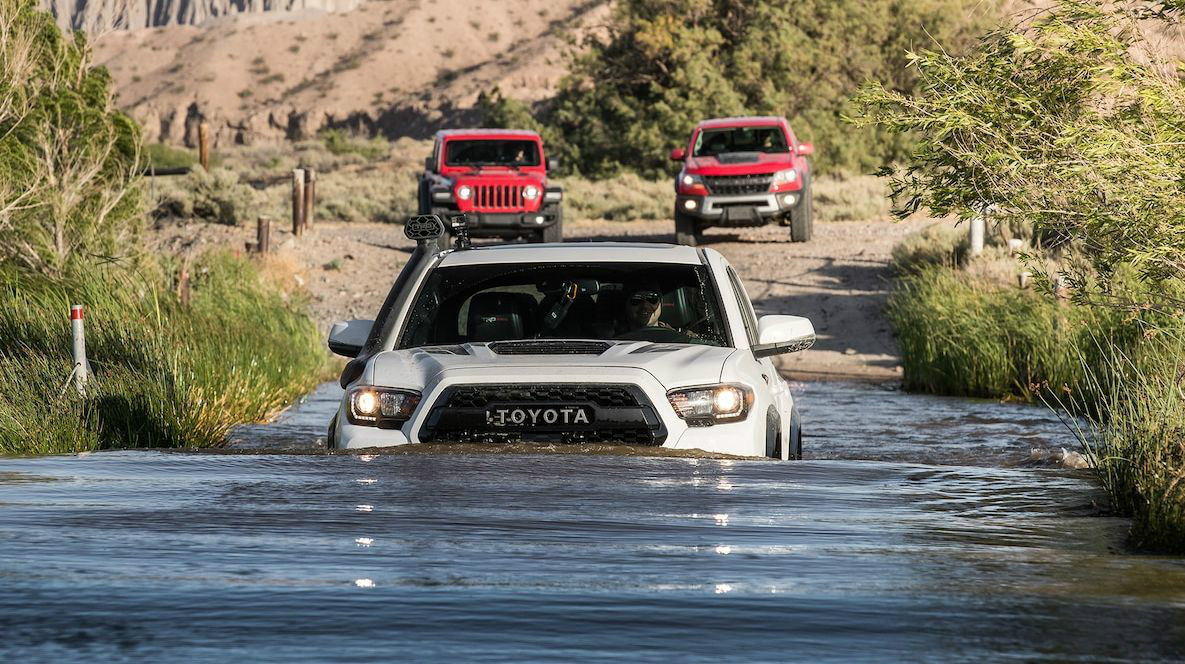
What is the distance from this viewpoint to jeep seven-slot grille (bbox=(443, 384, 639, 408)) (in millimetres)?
7578

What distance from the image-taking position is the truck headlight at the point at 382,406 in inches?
306

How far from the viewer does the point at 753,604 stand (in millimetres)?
4910

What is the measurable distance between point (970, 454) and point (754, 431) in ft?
19.6

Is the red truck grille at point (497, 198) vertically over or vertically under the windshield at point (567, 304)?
under

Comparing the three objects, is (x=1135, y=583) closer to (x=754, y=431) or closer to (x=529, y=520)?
(x=529, y=520)

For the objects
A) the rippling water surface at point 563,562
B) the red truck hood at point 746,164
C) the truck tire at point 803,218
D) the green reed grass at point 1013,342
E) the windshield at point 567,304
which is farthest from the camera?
the truck tire at point 803,218

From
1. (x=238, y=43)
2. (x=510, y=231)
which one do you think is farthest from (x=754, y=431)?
(x=238, y=43)

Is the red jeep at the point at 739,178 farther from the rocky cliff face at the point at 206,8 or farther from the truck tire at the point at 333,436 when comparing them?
the rocky cliff face at the point at 206,8

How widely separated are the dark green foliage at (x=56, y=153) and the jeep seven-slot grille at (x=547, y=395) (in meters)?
9.32

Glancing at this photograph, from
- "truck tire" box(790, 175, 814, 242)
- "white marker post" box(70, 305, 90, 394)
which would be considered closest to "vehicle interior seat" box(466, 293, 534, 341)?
"white marker post" box(70, 305, 90, 394)

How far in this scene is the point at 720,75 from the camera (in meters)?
47.9

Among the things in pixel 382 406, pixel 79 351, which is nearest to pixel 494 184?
pixel 79 351

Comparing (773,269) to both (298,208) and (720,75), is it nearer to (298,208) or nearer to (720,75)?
(298,208)

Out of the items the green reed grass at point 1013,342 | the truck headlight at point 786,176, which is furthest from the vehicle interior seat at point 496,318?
the truck headlight at point 786,176
